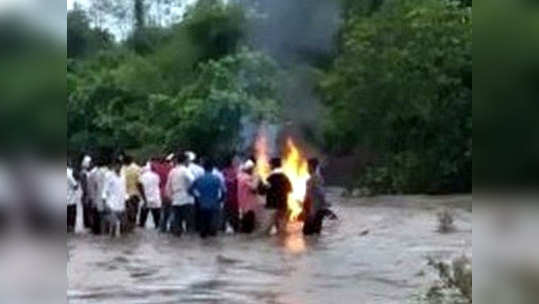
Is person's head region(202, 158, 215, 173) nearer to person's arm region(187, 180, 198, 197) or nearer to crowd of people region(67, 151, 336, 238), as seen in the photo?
crowd of people region(67, 151, 336, 238)

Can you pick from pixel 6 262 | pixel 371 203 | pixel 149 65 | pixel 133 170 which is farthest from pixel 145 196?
Answer: pixel 6 262

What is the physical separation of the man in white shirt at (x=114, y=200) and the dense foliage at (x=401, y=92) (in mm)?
1663

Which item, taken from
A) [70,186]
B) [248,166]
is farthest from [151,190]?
[70,186]

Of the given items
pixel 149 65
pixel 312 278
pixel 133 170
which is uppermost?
pixel 149 65

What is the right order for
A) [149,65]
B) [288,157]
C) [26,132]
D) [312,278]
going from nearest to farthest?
[26,132] < [149,65] < [312,278] < [288,157]

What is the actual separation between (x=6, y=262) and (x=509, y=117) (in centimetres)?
94

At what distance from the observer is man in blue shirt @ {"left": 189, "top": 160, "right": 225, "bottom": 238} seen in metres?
7.34

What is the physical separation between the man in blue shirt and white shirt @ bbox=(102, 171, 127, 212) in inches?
20.4

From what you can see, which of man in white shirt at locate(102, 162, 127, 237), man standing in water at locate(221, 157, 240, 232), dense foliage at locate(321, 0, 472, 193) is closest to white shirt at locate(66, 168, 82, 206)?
dense foliage at locate(321, 0, 472, 193)

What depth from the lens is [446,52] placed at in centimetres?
643

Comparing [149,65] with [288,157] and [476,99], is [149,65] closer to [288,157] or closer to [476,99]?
[476,99]

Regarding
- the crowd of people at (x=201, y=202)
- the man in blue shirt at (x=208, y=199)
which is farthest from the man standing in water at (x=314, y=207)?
the man in blue shirt at (x=208, y=199)

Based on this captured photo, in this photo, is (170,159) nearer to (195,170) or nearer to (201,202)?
→ (195,170)

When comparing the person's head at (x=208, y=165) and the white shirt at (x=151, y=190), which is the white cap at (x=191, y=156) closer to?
the person's head at (x=208, y=165)
